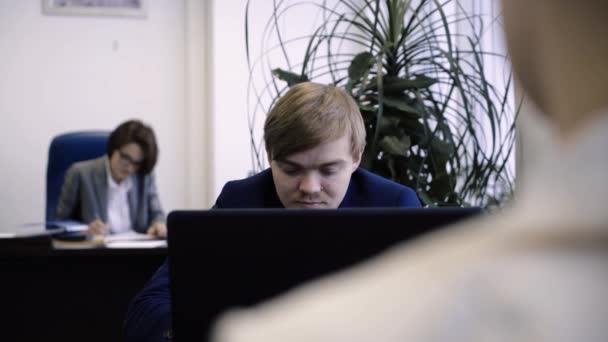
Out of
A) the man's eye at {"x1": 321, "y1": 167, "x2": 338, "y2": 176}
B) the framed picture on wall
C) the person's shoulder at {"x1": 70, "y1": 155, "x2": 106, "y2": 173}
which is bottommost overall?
the person's shoulder at {"x1": 70, "y1": 155, "x2": 106, "y2": 173}

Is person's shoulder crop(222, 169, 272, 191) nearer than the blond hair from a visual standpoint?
No

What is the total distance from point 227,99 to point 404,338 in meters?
3.81

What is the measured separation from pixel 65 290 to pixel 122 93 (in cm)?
224

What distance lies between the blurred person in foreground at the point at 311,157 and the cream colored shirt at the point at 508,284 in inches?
39.5

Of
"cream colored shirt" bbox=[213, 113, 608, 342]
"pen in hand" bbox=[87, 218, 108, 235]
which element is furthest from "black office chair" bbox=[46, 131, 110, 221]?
"cream colored shirt" bbox=[213, 113, 608, 342]

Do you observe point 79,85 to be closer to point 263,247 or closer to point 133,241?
point 133,241

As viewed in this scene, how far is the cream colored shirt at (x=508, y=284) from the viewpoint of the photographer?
0.25 metres

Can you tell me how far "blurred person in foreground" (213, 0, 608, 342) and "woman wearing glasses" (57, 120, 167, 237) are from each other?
285cm

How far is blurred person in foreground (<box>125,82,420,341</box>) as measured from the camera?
4.25 ft

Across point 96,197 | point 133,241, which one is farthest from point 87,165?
point 133,241

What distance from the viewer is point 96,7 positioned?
4227 mm

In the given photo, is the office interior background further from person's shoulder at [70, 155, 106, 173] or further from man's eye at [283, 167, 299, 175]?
man's eye at [283, 167, 299, 175]

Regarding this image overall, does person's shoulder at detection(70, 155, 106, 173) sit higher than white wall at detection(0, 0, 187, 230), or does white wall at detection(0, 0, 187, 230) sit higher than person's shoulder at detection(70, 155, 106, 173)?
white wall at detection(0, 0, 187, 230)

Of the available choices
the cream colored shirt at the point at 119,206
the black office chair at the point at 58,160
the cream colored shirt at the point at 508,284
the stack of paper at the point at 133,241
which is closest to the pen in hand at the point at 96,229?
the stack of paper at the point at 133,241
